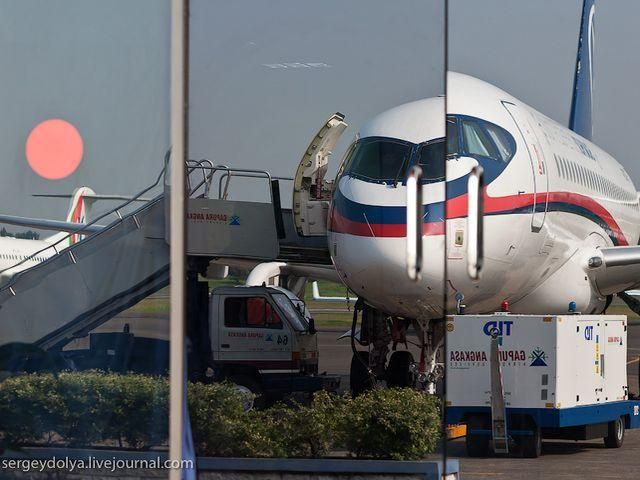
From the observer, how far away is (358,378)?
3049 millimetres

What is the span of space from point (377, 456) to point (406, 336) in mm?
1056

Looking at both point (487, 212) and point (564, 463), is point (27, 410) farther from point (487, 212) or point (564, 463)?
point (487, 212)

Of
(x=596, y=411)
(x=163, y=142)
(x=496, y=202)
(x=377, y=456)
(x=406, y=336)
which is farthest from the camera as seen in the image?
(x=496, y=202)

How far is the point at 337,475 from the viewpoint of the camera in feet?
9.68

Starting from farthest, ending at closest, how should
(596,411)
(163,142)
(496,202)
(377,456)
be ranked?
1. (496,202)
2. (596,411)
3. (377,456)
4. (163,142)

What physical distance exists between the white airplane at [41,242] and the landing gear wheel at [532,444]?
859 centimetres

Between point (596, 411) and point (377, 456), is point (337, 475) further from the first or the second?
point (596, 411)

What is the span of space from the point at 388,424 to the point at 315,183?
2.33 feet

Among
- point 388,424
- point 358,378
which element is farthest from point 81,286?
point 388,424

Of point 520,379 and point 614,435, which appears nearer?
point 520,379

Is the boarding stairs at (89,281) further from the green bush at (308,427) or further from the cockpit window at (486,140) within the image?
the cockpit window at (486,140)

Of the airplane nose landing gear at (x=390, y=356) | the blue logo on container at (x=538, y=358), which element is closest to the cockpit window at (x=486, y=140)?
the blue logo on container at (x=538, y=358)

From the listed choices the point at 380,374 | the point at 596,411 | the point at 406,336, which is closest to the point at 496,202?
the point at 596,411

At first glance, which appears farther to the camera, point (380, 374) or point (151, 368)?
point (380, 374)
